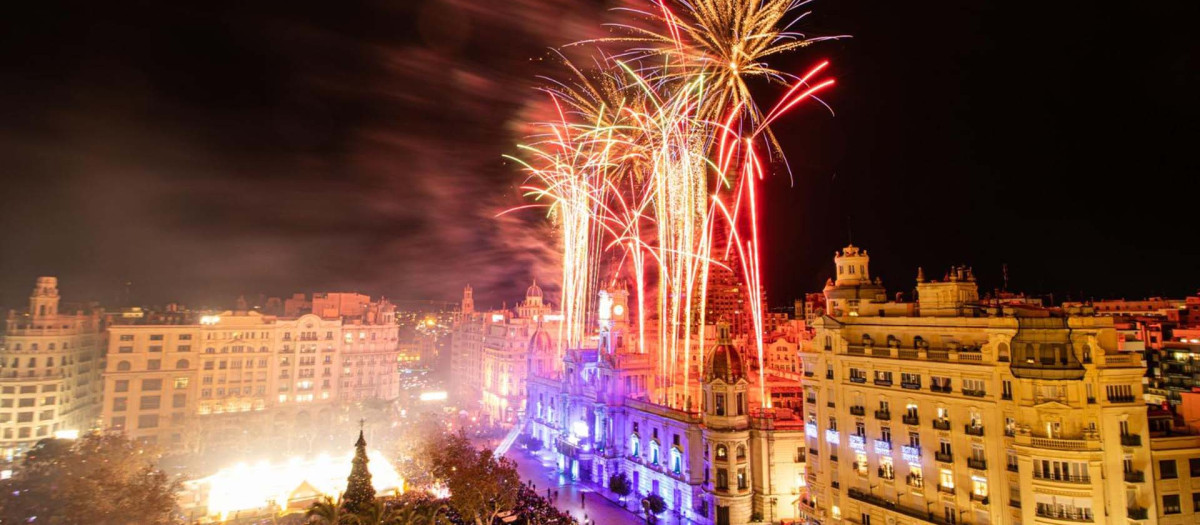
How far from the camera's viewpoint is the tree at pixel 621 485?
1948 inches

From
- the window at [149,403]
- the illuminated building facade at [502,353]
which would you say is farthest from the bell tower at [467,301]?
the window at [149,403]

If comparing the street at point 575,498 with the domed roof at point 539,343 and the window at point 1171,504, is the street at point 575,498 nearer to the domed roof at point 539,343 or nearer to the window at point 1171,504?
the domed roof at point 539,343

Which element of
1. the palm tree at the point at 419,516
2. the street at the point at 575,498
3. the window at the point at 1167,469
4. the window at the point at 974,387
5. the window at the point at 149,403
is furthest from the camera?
the window at the point at 149,403

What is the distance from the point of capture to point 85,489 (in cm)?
3734

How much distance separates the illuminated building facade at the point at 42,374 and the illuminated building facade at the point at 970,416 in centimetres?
7595

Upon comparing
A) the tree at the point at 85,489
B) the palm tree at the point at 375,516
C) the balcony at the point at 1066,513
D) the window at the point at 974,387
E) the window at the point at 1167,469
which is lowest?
the tree at the point at 85,489

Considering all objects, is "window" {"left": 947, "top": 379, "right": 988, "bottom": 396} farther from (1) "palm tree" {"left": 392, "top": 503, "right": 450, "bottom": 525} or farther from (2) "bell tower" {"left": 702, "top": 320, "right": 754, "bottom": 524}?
(1) "palm tree" {"left": 392, "top": 503, "right": 450, "bottom": 525}

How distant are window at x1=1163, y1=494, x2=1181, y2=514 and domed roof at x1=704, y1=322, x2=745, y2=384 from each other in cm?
2303

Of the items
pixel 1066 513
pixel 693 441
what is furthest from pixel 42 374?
pixel 1066 513

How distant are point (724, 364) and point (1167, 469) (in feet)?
79.2

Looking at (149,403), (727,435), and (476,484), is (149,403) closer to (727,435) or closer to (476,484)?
(476,484)

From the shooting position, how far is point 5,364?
6019 cm

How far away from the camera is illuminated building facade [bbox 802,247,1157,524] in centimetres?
2597

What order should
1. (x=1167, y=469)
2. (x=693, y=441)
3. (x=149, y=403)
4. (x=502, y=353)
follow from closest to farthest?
1. (x=1167, y=469)
2. (x=693, y=441)
3. (x=149, y=403)
4. (x=502, y=353)
